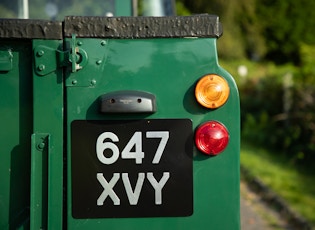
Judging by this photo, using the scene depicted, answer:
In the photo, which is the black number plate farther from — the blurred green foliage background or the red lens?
the blurred green foliage background

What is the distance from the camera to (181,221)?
2.79m

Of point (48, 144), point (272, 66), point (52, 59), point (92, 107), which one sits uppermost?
point (272, 66)

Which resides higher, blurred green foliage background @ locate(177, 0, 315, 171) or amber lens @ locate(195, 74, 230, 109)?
blurred green foliage background @ locate(177, 0, 315, 171)

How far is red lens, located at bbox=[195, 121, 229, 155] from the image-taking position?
2.76 meters

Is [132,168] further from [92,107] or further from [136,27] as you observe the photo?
[136,27]

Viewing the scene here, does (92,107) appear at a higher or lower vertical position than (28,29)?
lower

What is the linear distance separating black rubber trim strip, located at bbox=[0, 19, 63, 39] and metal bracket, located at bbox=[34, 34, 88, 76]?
0.06 meters

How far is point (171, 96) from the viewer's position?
2754 millimetres

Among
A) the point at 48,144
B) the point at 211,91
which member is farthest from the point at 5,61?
the point at 211,91

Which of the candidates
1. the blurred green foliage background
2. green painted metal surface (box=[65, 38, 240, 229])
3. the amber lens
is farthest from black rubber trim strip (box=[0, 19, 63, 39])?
the blurred green foliage background

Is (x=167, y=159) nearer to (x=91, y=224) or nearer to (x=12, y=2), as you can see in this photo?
(x=91, y=224)

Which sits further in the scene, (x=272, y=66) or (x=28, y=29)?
(x=272, y=66)

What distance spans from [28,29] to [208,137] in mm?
931

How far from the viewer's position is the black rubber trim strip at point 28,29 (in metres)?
2.69
